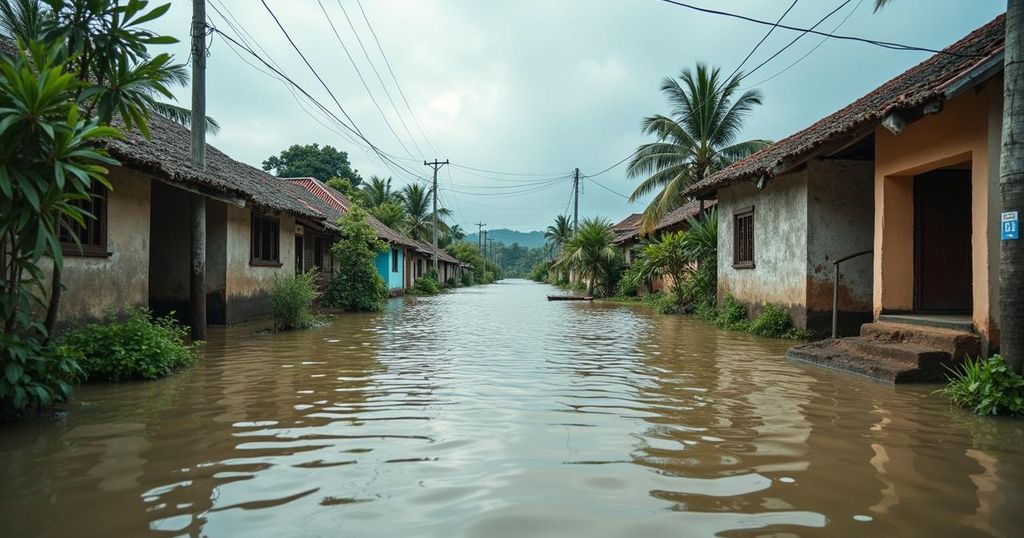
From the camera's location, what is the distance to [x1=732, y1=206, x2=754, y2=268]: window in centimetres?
1377

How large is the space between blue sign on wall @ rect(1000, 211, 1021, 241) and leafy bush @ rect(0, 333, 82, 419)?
840cm

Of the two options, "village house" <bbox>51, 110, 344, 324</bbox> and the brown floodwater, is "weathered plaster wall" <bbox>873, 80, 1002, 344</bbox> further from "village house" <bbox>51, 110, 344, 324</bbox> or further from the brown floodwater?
"village house" <bbox>51, 110, 344, 324</bbox>

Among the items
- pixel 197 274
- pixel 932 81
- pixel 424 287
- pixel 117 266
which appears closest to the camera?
pixel 932 81

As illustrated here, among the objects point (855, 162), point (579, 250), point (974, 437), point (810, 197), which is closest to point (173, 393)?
point (974, 437)

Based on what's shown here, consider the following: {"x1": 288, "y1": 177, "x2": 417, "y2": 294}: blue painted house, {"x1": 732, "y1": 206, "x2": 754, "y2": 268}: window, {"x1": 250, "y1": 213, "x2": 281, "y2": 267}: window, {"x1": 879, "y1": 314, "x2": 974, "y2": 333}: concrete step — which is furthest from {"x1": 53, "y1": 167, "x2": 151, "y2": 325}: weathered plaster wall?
{"x1": 288, "y1": 177, "x2": 417, "y2": 294}: blue painted house

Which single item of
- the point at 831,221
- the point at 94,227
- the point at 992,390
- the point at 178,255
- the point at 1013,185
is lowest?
the point at 992,390

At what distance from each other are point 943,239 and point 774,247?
343 centimetres

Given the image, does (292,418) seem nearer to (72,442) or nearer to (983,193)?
(72,442)

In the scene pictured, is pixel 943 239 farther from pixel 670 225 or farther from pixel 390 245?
pixel 390 245

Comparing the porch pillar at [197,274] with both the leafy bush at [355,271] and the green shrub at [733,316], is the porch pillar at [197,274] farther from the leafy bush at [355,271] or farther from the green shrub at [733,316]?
the green shrub at [733,316]

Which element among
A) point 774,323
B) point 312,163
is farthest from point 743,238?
point 312,163

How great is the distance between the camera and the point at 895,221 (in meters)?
8.87

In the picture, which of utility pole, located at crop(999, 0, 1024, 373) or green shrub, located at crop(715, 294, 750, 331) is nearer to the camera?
utility pole, located at crop(999, 0, 1024, 373)

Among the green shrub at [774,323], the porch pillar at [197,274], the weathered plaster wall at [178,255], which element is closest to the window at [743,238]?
the green shrub at [774,323]
